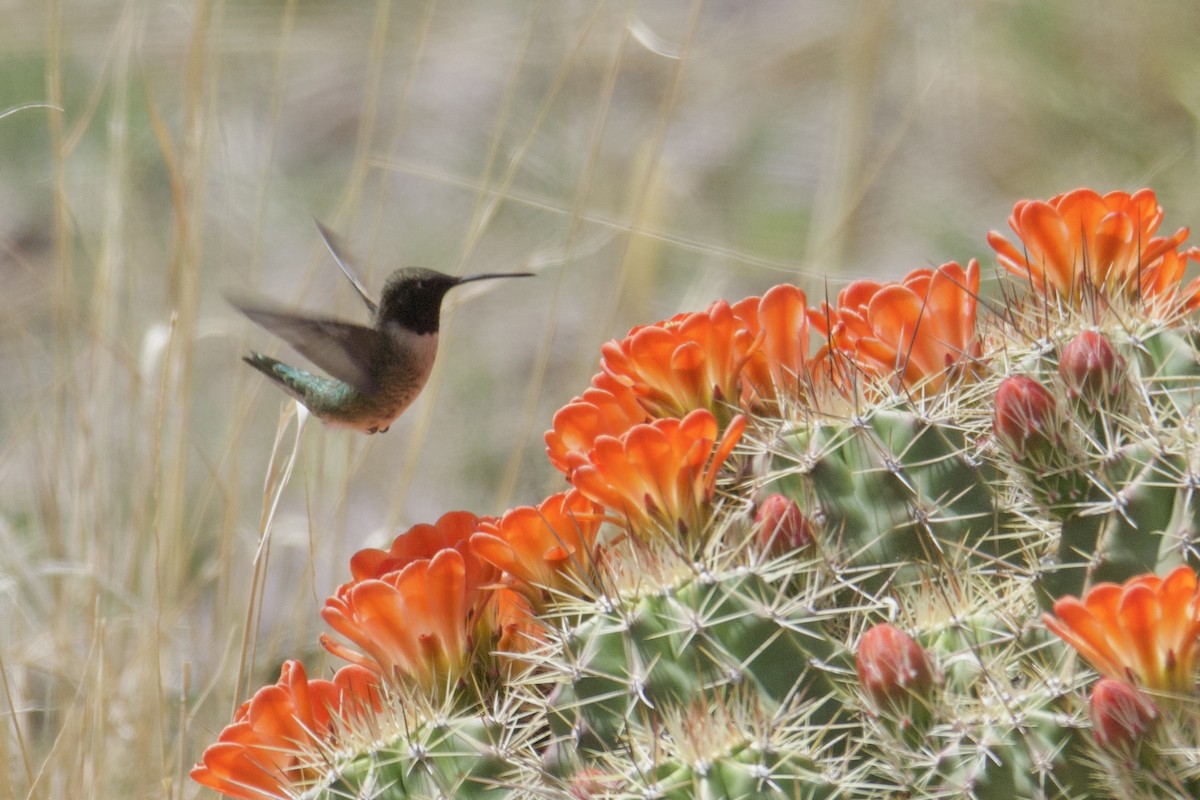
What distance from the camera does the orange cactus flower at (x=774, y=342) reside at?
1.30m

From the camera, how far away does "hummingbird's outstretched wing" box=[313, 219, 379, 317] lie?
76.8 inches

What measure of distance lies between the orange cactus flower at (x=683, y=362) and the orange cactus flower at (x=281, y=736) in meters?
0.38

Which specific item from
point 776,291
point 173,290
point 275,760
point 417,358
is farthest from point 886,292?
point 173,290

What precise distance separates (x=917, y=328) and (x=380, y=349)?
87 centimetres

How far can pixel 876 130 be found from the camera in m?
5.14

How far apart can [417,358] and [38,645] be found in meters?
1.01

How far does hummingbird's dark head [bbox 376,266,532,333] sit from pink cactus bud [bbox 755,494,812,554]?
0.89 metres

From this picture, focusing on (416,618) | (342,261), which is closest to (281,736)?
(416,618)

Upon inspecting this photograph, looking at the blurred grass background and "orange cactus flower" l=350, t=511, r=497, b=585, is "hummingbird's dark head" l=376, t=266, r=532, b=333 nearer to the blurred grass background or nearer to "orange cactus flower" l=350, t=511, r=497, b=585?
the blurred grass background

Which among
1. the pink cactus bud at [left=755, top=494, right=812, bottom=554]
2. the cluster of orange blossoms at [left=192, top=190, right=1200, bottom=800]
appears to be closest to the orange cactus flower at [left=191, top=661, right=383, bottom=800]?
the cluster of orange blossoms at [left=192, top=190, right=1200, bottom=800]

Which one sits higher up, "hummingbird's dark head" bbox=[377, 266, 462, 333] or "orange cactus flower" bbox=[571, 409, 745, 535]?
"orange cactus flower" bbox=[571, 409, 745, 535]

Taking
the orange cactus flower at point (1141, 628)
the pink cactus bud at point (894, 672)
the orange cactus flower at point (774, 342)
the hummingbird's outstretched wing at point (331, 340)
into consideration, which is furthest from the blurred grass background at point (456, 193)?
the orange cactus flower at point (1141, 628)

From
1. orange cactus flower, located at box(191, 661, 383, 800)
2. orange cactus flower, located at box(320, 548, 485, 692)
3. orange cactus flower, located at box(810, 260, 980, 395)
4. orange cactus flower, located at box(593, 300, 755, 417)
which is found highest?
orange cactus flower, located at box(810, 260, 980, 395)

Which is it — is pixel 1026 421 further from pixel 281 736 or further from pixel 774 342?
pixel 281 736
